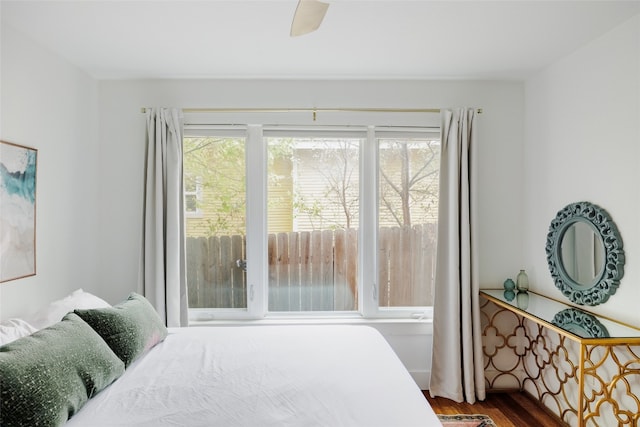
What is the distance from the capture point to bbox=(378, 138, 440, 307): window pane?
3.37m

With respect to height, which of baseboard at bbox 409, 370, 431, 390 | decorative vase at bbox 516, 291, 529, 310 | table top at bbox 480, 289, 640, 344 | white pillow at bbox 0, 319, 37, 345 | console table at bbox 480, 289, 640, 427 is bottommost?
baseboard at bbox 409, 370, 431, 390

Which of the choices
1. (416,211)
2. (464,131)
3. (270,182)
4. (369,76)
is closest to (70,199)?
(270,182)

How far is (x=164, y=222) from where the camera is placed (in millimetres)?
3104

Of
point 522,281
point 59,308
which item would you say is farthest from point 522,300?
point 59,308

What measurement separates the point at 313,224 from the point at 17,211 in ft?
6.60

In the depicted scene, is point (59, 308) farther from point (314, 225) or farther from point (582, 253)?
point (582, 253)

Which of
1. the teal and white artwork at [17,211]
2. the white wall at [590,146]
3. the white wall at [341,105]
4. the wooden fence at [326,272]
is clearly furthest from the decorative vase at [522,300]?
the teal and white artwork at [17,211]

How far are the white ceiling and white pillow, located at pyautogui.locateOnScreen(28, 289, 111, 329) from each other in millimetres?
1590

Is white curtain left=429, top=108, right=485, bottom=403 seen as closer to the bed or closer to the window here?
the window

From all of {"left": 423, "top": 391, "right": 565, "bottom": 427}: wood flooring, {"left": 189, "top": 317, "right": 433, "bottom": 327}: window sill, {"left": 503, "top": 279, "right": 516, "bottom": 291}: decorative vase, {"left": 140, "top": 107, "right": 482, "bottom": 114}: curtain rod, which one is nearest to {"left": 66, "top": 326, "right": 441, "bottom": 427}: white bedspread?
{"left": 189, "top": 317, "right": 433, "bottom": 327}: window sill

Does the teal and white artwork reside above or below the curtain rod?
below

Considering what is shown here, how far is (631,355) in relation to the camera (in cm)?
226

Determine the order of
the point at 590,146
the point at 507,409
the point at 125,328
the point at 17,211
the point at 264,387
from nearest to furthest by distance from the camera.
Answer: the point at 264,387 < the point at 125,328 < the point at 17,211 < the point at 590,146 < the point at 507,409

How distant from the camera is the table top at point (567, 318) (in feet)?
6.97
